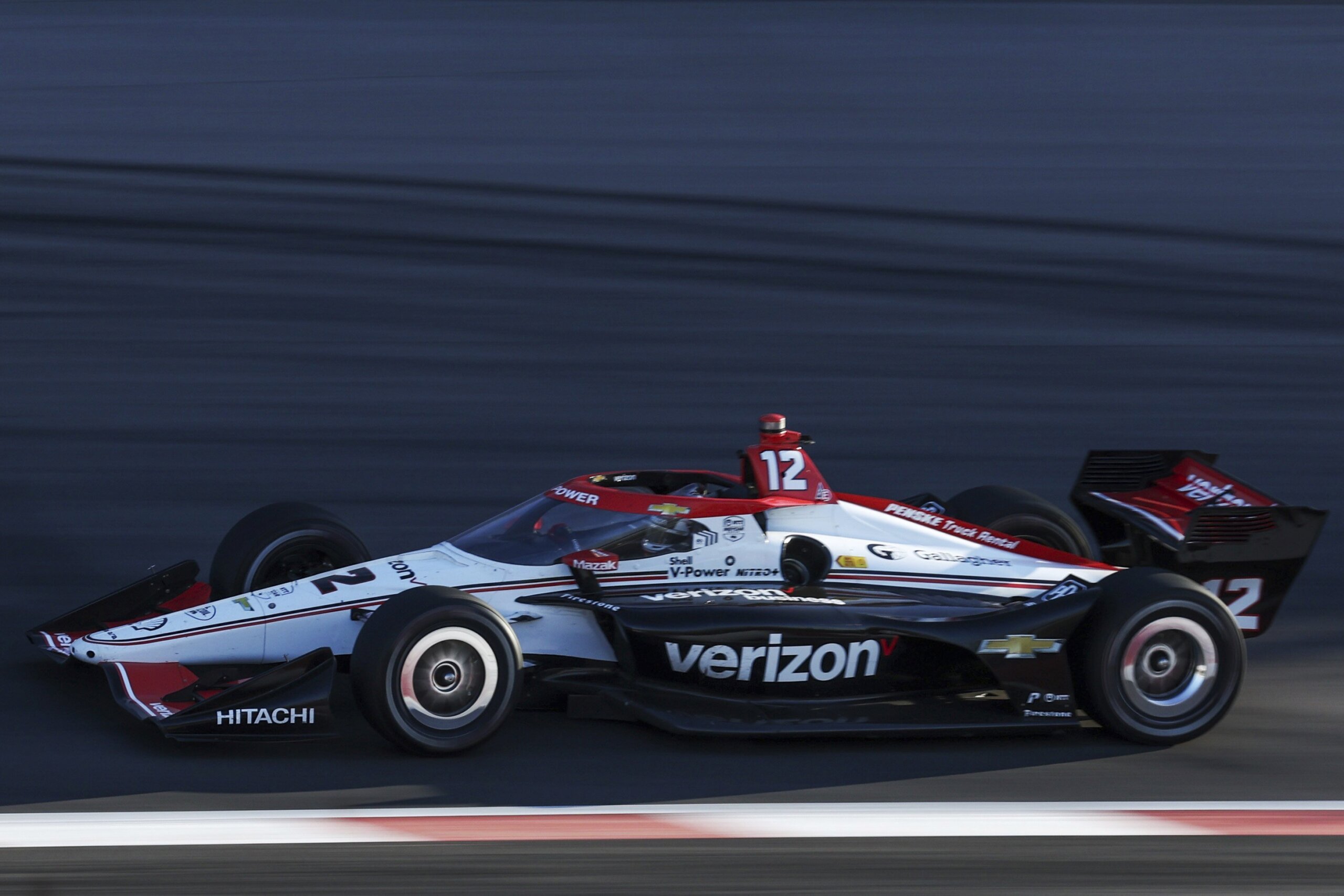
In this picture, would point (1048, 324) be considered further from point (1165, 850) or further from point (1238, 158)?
point (1165, 850)

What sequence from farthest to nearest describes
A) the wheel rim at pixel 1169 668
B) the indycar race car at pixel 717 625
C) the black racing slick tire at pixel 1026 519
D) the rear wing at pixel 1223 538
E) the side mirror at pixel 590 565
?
the black racing slick tire at pixel 1026 519
the rear wing at pixel 1223 538
the side mirror at pixel 590 565
the wheel rim at pixel 1169 668
the indycar race car at pixel 717 625

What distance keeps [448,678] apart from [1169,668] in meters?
2.45

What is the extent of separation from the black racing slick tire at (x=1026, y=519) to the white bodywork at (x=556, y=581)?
1.98 ft

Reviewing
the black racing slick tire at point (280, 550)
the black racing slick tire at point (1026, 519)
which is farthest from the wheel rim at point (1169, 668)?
the black racing slick tire at point (280, 550)

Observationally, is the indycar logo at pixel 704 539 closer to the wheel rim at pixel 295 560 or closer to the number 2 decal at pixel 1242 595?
the wheel rim at pixel 295 560

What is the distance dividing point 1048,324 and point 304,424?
17.8ft

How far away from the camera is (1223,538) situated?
621cm

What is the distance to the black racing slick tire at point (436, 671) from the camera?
5.05 meters

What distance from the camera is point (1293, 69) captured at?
1653 centimetres

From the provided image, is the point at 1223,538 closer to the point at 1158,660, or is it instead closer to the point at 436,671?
the point at 1158,660

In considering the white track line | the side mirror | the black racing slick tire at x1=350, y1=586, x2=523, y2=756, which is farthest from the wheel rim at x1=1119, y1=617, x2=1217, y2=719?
the black racing slick tire at x1=350, y1=586, x2=523, y2=756

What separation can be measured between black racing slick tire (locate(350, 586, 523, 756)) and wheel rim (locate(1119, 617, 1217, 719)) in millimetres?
2079

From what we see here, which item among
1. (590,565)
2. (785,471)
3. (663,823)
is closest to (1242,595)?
(785,471)

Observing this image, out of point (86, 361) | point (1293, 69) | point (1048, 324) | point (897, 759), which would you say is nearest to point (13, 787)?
point (897, 759)
